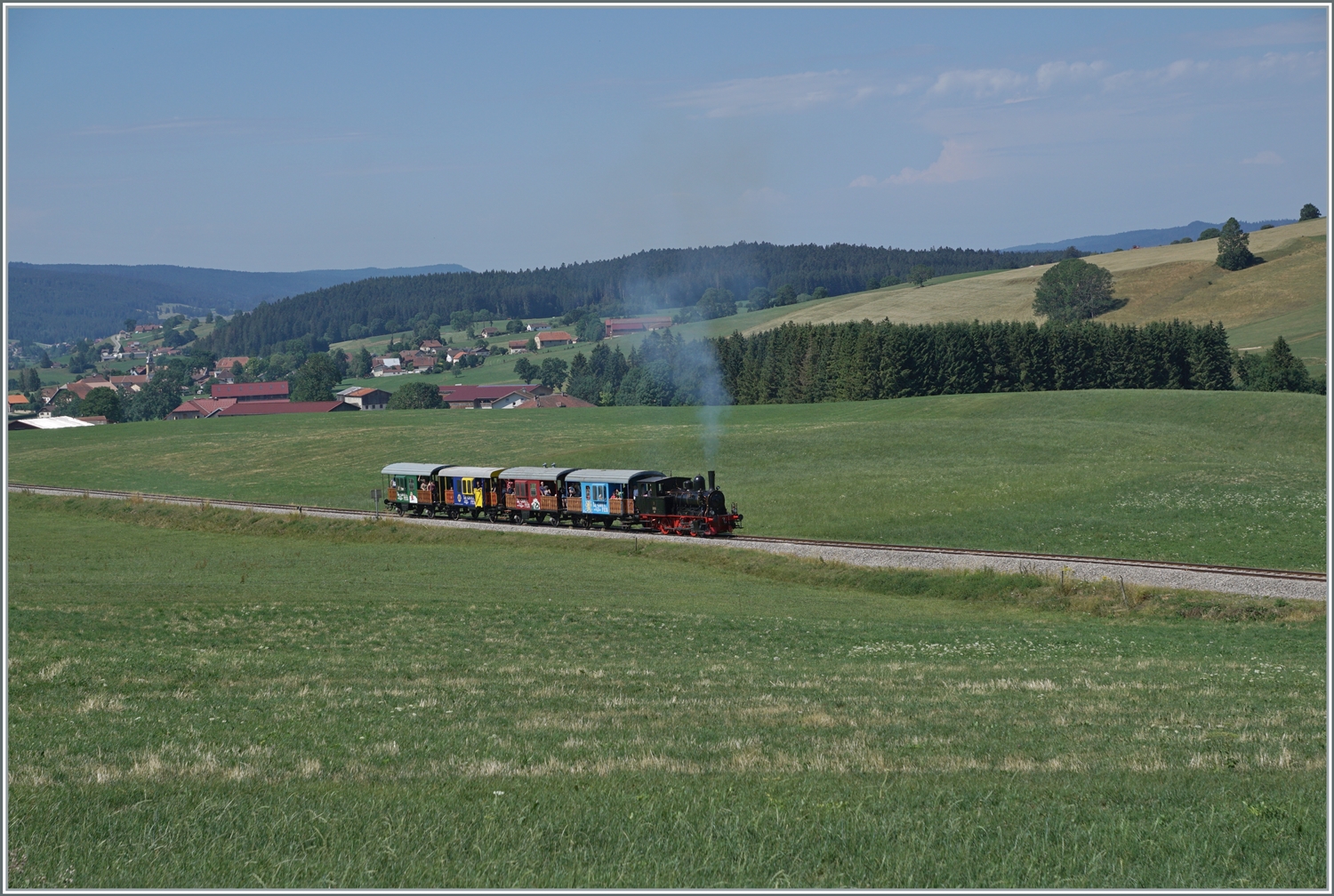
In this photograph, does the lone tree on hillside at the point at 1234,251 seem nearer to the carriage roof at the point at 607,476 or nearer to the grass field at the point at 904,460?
the grass field at the point at 904,460

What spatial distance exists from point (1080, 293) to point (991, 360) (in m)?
46.2

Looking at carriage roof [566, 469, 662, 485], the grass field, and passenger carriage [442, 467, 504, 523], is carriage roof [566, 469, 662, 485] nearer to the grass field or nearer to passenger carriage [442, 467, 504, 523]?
passenger carriage [442, 467, 504, 523]

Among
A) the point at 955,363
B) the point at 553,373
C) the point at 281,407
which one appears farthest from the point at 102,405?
the point at 955,363

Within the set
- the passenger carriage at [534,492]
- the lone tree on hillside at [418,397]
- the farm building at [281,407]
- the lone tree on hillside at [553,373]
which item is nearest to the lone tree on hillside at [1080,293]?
the lone tree on hillside at [553,373]

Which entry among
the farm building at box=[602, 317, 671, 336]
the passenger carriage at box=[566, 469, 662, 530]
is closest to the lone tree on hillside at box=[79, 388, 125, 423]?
the farm building at box=[602, 317, 671, 336]

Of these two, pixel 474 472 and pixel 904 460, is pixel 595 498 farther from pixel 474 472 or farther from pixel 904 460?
pixel 904 460

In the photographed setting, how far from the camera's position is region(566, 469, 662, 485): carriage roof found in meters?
54.6

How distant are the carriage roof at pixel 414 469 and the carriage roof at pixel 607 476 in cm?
1134

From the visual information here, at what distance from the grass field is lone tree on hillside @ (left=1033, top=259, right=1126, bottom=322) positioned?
59.9m

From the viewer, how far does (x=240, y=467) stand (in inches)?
3701

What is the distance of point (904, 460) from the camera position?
74.0 m

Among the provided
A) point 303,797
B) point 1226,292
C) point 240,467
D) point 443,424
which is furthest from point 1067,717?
point 1226,292

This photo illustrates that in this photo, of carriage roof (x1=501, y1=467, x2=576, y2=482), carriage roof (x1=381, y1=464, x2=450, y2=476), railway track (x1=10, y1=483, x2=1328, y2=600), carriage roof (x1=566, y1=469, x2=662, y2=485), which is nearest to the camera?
railway track (x1=10, y1=483, x2=1328, y2=600)

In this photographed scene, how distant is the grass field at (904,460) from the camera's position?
1946 inches
